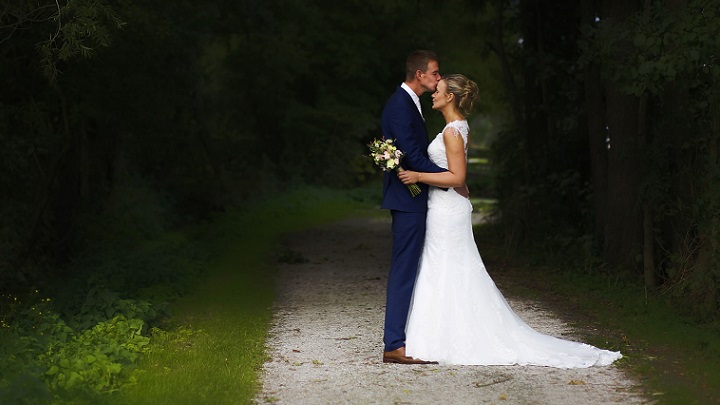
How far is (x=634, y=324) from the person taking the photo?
10.1m

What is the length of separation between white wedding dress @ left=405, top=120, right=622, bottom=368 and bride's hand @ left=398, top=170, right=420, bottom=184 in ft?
1.09

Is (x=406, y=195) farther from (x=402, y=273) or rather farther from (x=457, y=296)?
(x=457, y=296)

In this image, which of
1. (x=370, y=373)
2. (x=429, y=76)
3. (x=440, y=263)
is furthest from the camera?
(x=440, y=263)

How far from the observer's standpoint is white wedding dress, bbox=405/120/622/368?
8141 millimetres

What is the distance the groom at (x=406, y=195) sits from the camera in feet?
26.4

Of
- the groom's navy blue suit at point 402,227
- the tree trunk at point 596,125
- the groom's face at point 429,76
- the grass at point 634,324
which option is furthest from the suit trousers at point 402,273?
the tree trunk at point 596,125

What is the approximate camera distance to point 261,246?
19938mm

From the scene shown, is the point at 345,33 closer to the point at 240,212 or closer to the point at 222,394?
the point at 240,212

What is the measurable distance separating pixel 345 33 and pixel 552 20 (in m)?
19.3

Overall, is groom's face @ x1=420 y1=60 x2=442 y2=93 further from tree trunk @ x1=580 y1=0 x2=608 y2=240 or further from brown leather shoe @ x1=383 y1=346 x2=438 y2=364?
tree trunk @ x1=580 y1=0 x2=608 y2=240

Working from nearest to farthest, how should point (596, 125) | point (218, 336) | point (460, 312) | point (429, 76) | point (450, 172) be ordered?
1. point (429, 76)
2. point (450, 172)
3. point (460, 312)
4. point (218, 336)
5. point (596, 125)

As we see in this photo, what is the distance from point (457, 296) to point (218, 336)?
282 cm

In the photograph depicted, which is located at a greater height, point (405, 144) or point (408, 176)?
point (405, 144)

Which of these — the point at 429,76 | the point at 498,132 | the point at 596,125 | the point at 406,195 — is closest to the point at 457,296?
the point at 406,195
